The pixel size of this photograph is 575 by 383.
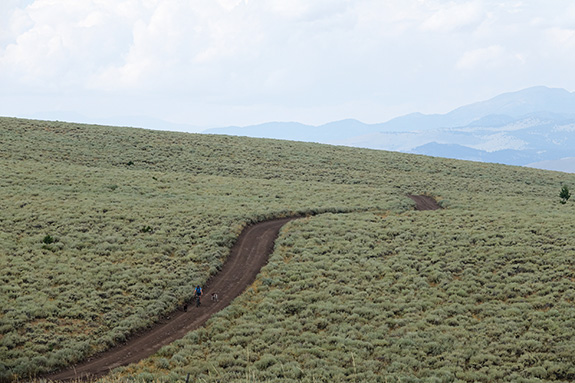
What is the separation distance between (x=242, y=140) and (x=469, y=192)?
1516 inches

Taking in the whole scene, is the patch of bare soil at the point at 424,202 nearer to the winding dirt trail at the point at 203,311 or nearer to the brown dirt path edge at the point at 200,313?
the winding dirt trail at the point at 203,311

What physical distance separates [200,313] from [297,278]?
5.46 metres

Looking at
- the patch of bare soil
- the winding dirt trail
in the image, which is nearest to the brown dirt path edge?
the winding dirt trail

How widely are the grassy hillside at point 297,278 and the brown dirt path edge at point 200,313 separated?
596 mm

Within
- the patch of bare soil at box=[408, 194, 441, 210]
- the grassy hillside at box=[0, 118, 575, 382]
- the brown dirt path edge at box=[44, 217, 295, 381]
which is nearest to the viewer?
the grassy hillside at box=[0, 118, 575, 382]

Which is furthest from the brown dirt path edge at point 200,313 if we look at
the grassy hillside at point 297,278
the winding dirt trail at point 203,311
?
the grassy hillside at point 297,278

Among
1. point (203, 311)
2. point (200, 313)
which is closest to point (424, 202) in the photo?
point (203, 311)

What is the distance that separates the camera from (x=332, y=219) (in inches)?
1398

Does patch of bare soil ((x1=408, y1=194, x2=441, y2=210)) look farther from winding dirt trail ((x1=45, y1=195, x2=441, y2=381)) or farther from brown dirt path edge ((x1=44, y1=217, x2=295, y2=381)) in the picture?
brown dirt path edge ((x1=44, y1=217, x2=295, y2=381))

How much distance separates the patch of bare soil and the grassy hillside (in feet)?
4.16

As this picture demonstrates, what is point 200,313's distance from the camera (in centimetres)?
Answer: 2206

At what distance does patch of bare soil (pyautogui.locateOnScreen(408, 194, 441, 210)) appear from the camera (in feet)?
139

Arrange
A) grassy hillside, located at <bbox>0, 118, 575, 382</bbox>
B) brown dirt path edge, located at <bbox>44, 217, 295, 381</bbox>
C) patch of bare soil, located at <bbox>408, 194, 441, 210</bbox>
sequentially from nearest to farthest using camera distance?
1. grassy hillside, located at <bbox>0, 118, 575, 382</bbox>
2. brown dirt path edge, located at <bbox>44, 217, 295, 381</bbox>
3. patch of bare soil, located at <bbox>408, 194, 441, 210</bbox>

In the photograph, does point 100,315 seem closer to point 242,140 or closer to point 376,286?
point 376,286
